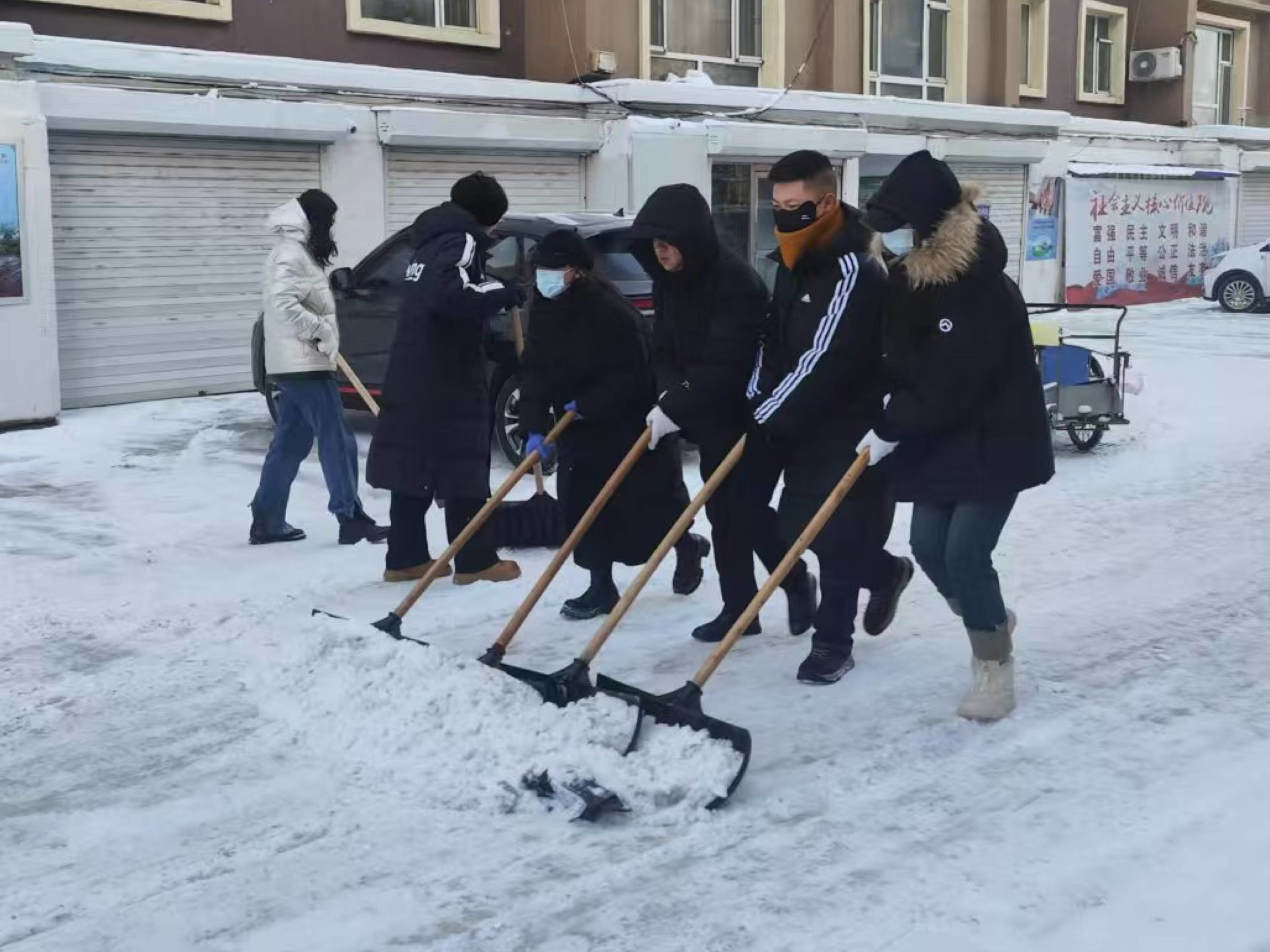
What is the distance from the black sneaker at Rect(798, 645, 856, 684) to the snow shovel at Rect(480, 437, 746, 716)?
2.23 feet

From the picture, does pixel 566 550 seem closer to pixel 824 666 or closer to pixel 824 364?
pixel 824 666

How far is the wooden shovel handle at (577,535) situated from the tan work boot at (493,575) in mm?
1071

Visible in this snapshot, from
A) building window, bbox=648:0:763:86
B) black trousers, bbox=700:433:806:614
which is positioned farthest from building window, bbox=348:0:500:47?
black trousers, bbox=700:433:806:614

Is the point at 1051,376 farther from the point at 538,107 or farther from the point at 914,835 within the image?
the point at 538,107

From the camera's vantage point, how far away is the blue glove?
5.77 meters

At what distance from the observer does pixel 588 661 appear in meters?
4.61

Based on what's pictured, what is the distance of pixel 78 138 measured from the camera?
12.2 m

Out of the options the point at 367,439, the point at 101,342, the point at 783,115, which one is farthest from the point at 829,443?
the point at 783,115

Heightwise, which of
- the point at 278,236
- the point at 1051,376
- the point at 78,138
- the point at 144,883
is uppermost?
the point at 78,138

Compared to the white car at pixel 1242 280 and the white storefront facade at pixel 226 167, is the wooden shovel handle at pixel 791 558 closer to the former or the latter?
the white storefront facade at pixel 226 167

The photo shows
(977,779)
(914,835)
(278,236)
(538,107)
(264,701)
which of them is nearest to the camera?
(914,835)

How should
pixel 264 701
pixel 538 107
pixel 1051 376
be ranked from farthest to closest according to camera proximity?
1. pixel 538 107
2. pixel 1051 376
3. pixel 264 701

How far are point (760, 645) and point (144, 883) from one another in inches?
103

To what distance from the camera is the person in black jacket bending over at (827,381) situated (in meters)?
4.94
